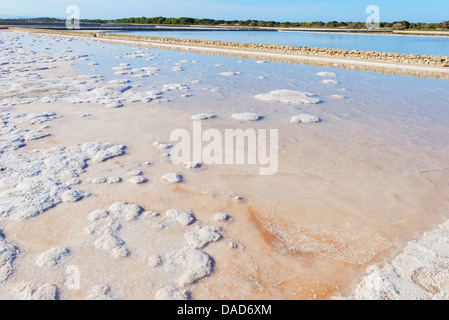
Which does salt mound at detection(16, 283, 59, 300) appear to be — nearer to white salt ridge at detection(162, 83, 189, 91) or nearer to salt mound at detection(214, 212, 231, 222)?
salt mound at detection(214, 212, 231, 222)

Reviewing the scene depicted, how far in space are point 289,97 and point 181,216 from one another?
5233 millimetres

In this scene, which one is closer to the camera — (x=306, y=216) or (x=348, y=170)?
(x=306, y=216)

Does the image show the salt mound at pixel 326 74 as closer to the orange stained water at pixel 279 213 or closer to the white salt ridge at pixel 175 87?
the white salt ridge at pixel 175 87

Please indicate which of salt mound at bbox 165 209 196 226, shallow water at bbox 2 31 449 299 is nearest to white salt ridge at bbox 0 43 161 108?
shallow water at bbox 2 31 449 299

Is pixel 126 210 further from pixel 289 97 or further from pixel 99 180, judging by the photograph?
pixel 289 97

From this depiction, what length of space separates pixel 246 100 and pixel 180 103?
63.4 inches

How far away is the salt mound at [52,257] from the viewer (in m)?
2.14

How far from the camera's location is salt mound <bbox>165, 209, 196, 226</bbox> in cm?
263

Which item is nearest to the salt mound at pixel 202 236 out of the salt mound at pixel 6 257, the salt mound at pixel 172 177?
the salt mound at pixel 172 177
